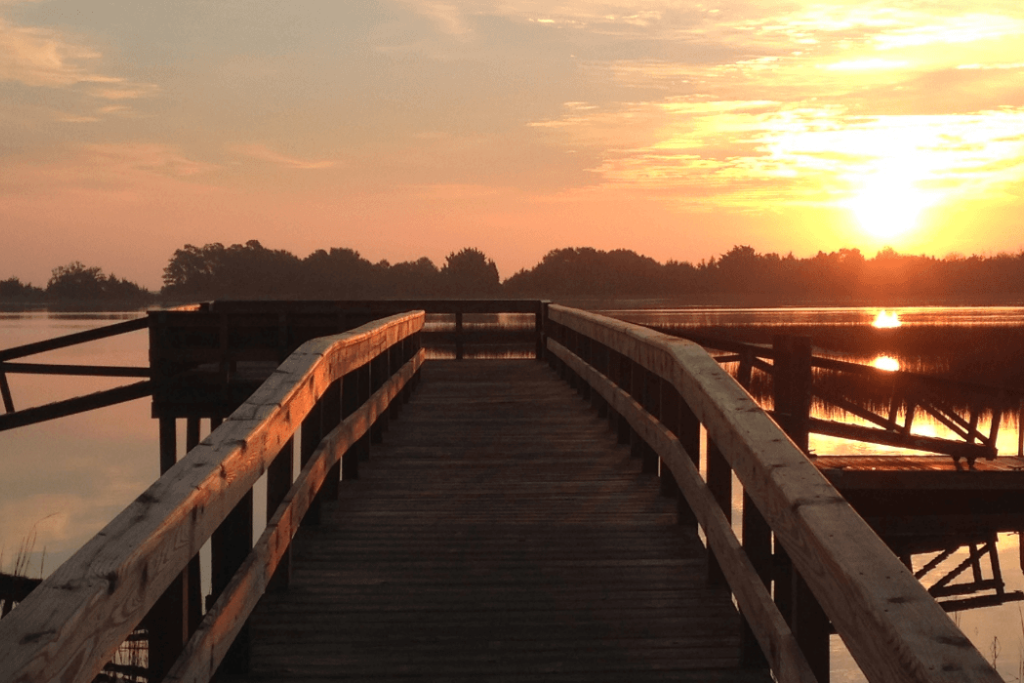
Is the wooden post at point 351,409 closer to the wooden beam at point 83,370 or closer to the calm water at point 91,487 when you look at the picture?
the calm water at point 91,487

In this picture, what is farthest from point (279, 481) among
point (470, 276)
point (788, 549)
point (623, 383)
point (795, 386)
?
point (470, 276)

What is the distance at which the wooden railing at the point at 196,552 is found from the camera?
1839mm

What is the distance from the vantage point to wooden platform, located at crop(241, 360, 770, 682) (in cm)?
392

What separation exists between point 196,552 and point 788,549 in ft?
5.21

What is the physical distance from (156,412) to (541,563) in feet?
46.4

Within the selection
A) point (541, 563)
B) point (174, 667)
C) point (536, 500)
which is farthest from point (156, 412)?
point (174, 667)

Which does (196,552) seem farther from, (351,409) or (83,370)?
(83,370)

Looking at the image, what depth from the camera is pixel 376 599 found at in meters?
4.58

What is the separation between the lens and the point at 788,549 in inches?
114

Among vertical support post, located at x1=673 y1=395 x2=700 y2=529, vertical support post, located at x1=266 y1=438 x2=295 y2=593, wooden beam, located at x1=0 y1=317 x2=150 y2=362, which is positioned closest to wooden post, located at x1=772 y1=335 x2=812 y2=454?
vertical support post, located at x1=673 y1=395 x2=700 y2=529

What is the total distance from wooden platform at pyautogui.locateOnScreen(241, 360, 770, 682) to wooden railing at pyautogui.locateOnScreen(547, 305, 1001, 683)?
1.09ft

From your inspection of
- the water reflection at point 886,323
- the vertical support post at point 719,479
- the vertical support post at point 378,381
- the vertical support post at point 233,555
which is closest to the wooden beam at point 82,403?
the vertical support post at point 378,381

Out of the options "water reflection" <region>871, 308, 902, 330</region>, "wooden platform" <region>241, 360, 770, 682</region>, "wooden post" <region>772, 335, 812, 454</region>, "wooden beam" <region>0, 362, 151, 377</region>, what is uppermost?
"wooden post" <region>772, 335, 812, 454</region>

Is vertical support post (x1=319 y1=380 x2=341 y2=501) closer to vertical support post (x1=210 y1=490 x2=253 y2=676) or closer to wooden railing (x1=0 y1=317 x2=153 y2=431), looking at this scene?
vertical support post (x1=210 y1=490 x2=253 y2=676)
